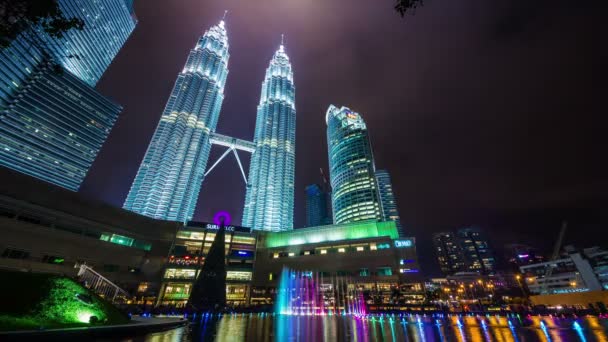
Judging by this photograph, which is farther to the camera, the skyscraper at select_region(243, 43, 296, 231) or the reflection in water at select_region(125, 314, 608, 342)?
the skyscraper at select_region(243, 43, 296, 231)

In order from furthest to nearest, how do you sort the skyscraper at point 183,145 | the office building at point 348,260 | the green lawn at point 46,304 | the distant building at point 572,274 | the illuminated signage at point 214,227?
the skyscraper at point 183,145, the illuminated signage at point 214,227, the office building at point 348,260, the distant building at point 572,274, the green lawn at point 46,304

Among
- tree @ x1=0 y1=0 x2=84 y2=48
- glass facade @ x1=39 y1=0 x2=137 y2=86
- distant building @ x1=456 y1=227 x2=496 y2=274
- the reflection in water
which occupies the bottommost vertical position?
the reflection in water

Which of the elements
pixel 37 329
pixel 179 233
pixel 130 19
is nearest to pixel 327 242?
pixel 179 233

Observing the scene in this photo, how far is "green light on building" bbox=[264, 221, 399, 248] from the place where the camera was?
83.5m

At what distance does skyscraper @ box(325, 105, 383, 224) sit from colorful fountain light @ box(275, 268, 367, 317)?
145 feet

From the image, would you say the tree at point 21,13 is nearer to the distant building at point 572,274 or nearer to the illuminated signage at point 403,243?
the illuminated signage at point 403,243

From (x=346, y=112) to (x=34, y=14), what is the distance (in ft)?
496

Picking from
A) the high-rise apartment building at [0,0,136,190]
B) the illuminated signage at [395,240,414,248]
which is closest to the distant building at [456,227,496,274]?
the illuminated signage at [395,240,414,248]

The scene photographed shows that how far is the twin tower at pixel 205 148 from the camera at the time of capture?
11419 cm

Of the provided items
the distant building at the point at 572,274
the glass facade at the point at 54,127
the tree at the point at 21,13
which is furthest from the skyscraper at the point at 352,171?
the glass facade at the point at 54,127

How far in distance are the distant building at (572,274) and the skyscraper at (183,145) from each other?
144160 mm

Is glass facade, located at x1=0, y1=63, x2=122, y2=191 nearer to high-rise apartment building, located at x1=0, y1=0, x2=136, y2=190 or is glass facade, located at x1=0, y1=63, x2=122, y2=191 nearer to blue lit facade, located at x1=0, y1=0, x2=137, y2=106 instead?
high-rise apartment building, located at x1=0, y1=0, x2=136, y2=190

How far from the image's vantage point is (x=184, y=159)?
409ft

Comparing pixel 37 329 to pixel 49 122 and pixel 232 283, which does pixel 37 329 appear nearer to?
pixel 232 283
